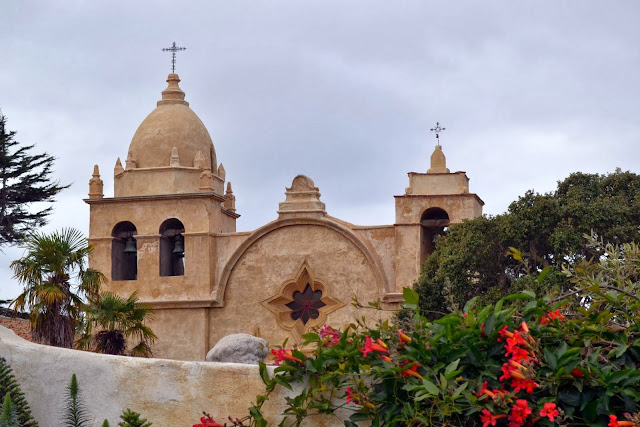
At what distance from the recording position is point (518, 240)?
29.8 m

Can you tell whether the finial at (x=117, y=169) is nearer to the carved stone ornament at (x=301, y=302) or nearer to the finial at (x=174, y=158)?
the finial at (x=174, y=158)

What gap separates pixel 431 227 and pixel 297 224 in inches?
147

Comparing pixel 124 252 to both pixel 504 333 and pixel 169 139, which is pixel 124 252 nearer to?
pixel 169 139

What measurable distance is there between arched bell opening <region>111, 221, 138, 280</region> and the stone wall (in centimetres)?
2807

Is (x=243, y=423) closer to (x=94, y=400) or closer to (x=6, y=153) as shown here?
(x=94, y=400)

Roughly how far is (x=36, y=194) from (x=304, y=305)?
1227 centimetres

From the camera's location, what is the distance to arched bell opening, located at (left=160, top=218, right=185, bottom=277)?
36188mm

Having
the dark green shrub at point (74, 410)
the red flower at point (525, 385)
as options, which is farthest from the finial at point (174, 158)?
the red flower at point (525, 385)

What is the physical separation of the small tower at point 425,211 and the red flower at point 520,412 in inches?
1025

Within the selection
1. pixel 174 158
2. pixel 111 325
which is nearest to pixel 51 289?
pixel 111 325

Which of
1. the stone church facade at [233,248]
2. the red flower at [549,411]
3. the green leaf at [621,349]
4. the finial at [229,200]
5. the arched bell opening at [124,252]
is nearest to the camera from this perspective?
the red flower at [549,411]

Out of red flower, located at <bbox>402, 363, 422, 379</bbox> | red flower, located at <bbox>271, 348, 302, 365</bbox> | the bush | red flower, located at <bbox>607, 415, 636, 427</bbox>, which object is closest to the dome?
red flower, located at <bbox>271, 348, 302, 365</bbox>

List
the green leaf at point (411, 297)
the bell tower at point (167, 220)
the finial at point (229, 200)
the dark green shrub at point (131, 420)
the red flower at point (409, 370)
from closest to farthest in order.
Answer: the red flower at point (409, 370)
the green leaf at point (411, 297)
the dark green shrub at point (131, 420)
the bell tower at point (167, 220)
the finial at point (229, 200)

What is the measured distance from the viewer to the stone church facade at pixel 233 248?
3378 cm
